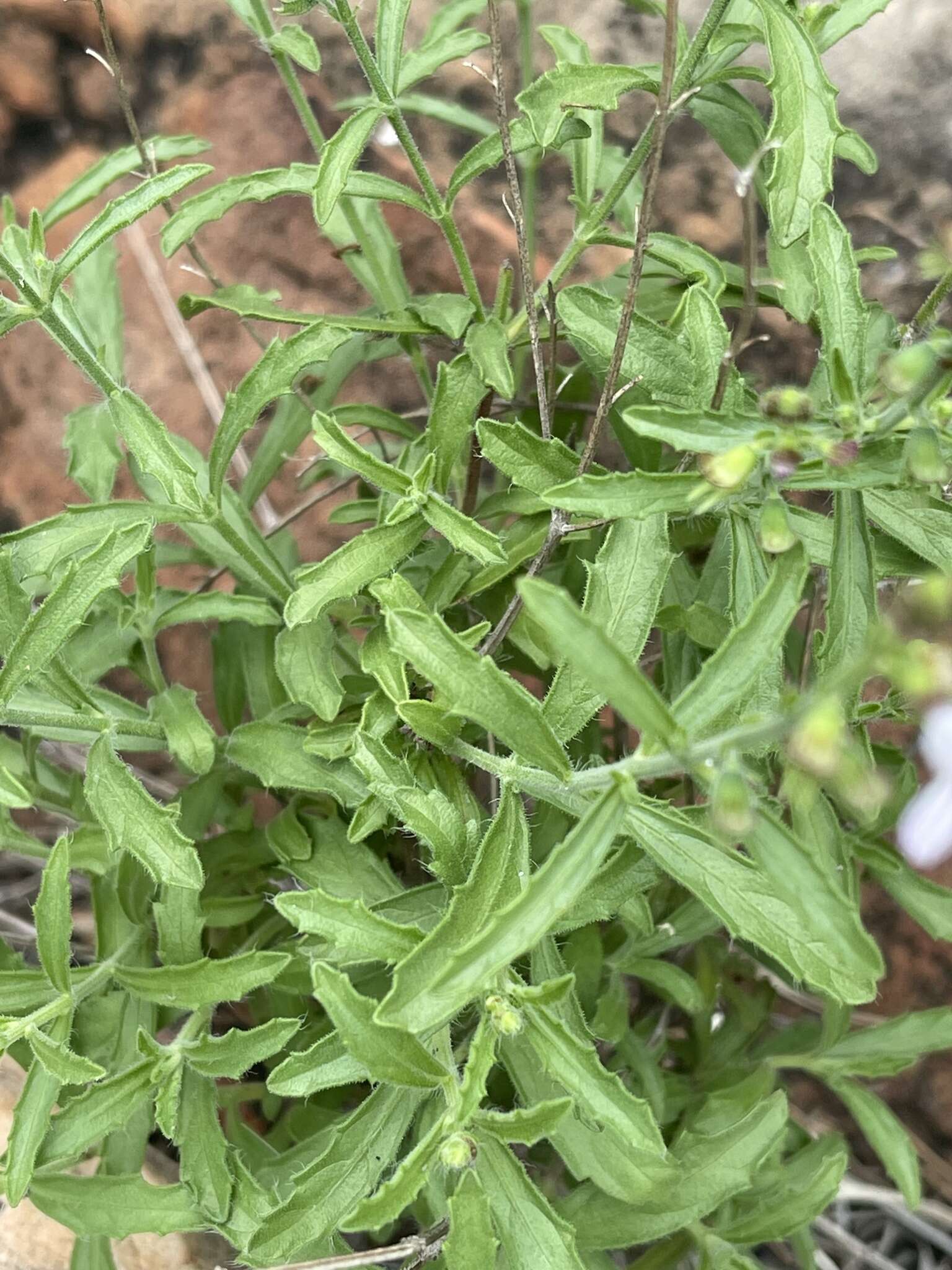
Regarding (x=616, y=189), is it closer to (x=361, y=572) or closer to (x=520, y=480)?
(x=520, y=480)

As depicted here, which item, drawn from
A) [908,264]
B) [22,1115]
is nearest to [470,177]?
[908,264]

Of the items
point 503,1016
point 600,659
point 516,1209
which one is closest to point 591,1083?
point 503,1016

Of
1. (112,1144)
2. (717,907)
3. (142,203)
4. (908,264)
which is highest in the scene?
(142,203)

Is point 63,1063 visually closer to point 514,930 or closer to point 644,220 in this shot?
point 514,930

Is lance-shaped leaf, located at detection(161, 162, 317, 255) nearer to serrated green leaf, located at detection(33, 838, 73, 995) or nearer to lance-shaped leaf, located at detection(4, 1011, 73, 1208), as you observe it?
serrated green leaf, located at detection(33, 838, 73, 995)

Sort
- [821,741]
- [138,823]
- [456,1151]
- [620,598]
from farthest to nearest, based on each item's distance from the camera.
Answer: [138,823], [620,598], [456,1151], [821,741]
